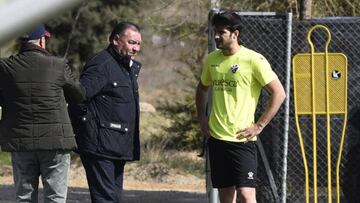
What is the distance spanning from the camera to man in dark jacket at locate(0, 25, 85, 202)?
5.48m

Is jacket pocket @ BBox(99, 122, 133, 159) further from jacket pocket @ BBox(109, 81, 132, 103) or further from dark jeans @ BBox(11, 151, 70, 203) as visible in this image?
dark jeans @ BBox(11, 151, 70, 203)

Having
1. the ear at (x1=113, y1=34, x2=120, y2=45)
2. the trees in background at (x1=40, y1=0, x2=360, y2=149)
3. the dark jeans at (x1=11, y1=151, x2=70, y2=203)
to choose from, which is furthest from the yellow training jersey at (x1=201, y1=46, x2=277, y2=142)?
the trees in background at (x1=40, y1=0, x2=360, y2=149)

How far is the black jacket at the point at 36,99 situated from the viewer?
5.48 m

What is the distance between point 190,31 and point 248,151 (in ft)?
24.3

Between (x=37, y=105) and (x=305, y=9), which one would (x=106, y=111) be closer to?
(x=37, y=105)

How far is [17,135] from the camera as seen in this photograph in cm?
552

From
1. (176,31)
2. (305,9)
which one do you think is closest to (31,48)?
(305,9)

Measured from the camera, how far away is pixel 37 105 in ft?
18.0

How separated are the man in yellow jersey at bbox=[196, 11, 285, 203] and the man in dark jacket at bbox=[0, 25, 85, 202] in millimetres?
980

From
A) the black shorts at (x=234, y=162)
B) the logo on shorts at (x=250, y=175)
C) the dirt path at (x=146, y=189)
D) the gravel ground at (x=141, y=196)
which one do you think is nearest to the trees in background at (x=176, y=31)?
the black shorts at (x=234, y=162)

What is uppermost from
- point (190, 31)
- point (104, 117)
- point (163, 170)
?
point (190, 31)

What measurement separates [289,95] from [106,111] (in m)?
1.85

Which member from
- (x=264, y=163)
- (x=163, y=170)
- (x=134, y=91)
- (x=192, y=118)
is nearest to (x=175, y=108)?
(x=192, y=118)

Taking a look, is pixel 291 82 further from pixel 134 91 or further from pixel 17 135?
pixel 17 135
